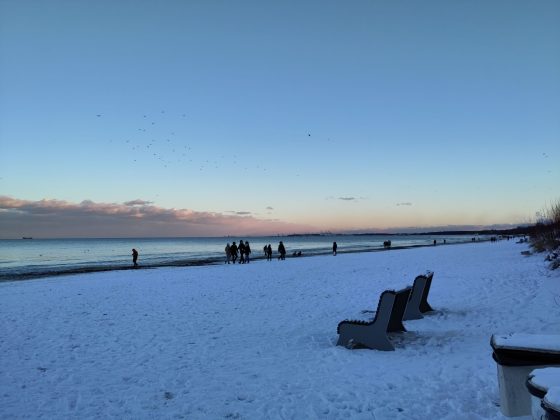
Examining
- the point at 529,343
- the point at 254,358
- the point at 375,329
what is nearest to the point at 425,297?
the point at 375,329

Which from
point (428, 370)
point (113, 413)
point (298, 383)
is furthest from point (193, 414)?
point (428, 370)

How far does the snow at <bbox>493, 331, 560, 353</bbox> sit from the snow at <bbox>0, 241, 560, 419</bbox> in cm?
116

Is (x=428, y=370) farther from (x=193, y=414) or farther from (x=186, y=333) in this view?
(x=186, y=333)

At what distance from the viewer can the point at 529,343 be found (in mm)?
3898

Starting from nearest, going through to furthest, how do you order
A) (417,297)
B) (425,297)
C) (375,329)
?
(375,329) < (417,297) < (425,297)

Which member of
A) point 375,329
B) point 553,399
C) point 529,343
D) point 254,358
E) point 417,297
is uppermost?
point 553,399

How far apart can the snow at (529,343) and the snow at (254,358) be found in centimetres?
116

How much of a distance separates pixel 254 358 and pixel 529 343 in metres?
4.54

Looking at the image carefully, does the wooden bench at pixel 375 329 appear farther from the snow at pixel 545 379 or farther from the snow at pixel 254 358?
the snow at pixel 545 379

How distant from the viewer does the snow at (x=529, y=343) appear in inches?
148

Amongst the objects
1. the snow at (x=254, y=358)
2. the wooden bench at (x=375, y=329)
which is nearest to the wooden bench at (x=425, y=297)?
the snow at (x=254, y=358)

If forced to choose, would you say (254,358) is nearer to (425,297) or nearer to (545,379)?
(425,297)

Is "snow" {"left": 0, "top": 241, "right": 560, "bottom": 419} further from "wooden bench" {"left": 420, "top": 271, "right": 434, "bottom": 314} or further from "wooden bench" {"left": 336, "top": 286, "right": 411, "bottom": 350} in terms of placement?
"wooden bench" {"left": 420, "top": 271, "right": 434, "bottom": 314}

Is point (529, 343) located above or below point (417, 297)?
above
